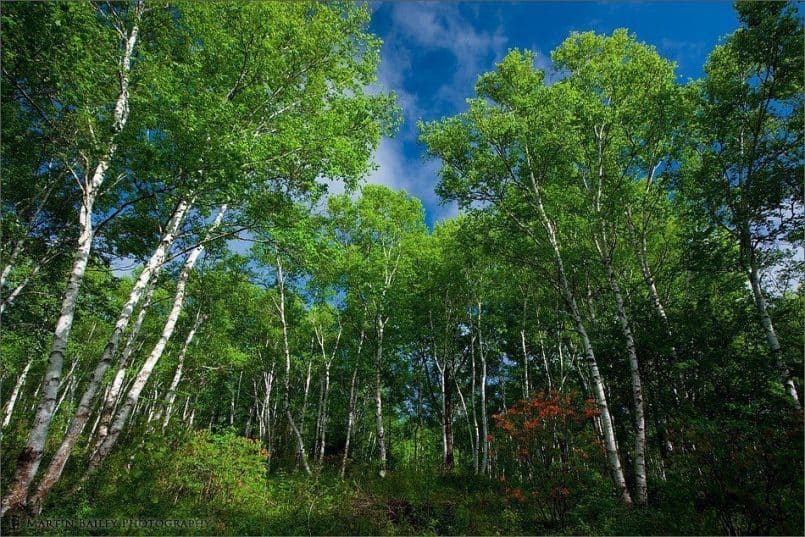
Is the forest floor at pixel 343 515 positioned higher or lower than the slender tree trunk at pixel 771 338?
lower

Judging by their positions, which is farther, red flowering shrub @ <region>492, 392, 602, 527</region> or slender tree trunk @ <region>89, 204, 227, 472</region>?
red flowering shrub @ <region>492, 392, 602, 527</region>

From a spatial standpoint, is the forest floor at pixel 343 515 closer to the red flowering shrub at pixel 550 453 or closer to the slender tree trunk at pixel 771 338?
the red flowering shrub at pixel 550 453

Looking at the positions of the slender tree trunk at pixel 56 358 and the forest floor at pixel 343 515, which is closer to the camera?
the slender tree trunk at pixel 56 358

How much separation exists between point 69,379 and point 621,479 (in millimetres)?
34264

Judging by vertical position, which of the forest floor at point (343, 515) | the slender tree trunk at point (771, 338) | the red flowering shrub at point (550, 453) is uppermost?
the slender tree trunk at point (771, 338)

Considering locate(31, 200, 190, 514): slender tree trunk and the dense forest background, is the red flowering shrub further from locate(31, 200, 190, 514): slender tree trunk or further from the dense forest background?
locate(31, 200, 190, 514): slender tree trunk

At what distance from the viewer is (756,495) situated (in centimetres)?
506

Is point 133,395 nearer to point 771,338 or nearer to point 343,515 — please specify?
point 343,515

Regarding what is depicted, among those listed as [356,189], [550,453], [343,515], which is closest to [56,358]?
[343,515]

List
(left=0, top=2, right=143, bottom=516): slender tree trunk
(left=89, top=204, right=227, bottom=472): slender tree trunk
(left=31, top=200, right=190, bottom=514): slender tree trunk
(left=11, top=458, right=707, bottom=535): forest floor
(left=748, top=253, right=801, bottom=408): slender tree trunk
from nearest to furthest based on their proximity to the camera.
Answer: (left=0, top=2, right=143, bottom=516): slender tree trunk, (left=31, top=200, right=190, bottom=514): slender tree trunk, (left=11, top=458, right=707, bottom=535): forest floor, (left=748, top=253, right=801, bottom=408): slender tree trunk, (left=89, top=204, right=227, bottom=472): slender tree trunk

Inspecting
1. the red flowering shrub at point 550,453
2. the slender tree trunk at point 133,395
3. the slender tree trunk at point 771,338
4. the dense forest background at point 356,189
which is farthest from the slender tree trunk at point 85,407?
the slender tree trunk at point 771,338

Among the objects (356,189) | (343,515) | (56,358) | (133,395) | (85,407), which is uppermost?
(356,189)

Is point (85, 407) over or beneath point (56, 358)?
beneath

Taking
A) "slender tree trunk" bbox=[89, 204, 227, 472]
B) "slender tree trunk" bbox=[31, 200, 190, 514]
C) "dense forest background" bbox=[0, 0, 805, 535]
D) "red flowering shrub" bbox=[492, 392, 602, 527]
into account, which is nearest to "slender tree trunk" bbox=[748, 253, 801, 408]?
"dense forest background" bbox=[0, 0, 805, 535]
